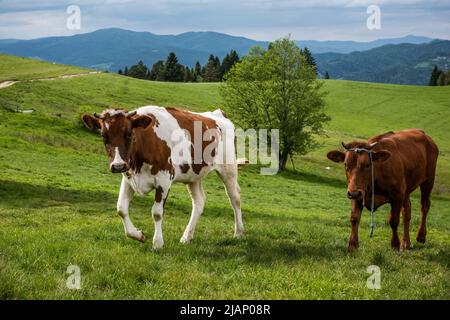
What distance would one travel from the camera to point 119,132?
9.03 m

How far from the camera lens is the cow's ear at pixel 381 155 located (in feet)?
33.3

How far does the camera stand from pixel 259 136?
49125mm

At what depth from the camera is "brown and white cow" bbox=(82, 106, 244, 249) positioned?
910cm

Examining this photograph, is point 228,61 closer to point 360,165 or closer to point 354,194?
point 360,165

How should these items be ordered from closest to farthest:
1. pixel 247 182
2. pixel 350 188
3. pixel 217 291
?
1. pixel 217 291
2. pixel 350 188
3. pixel 247 182

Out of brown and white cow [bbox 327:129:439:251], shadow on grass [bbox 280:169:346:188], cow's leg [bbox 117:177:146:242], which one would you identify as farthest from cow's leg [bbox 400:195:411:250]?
shadow on grass [bbox 280:169:346:188]

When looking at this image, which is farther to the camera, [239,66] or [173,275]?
[239,66]

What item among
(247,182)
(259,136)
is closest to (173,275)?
(247,182)

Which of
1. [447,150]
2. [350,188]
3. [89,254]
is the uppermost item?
[350,188]

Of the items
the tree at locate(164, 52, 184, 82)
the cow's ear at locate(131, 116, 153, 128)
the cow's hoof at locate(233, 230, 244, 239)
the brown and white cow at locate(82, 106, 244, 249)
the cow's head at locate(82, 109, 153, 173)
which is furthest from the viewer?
the tree at locate(164, 52, 184, 82)

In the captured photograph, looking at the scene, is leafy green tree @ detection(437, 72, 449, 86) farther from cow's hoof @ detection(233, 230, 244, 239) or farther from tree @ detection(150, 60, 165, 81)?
cow's hoof @ detection(233, 230, 244, 239)

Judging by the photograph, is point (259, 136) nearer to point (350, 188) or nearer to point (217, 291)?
point (350, 188)

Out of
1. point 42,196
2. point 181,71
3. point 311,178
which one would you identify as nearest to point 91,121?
point 42,196
